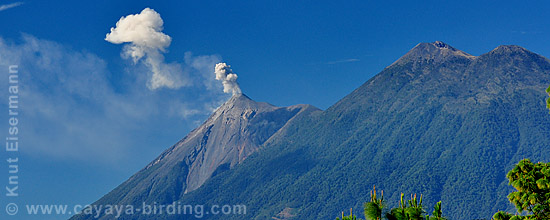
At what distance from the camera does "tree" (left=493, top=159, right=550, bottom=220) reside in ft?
141

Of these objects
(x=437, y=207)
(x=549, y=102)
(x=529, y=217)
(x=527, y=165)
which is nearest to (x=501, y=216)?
(x=529, y=217)

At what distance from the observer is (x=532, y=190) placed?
4406cm

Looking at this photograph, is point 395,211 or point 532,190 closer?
point 395,211

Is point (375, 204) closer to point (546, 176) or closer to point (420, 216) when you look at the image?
point (420, 216)

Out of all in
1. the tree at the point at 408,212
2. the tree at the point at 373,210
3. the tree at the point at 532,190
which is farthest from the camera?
the tree at the point at 532,190

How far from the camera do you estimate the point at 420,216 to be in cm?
2992

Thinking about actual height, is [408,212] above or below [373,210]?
below

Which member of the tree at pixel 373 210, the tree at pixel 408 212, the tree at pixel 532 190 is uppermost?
the tree at pixel 532 190

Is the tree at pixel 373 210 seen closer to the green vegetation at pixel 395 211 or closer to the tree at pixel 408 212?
the green vegetation at pixel 395 211

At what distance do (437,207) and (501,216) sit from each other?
44.5 feet

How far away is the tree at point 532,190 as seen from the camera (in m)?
42.9

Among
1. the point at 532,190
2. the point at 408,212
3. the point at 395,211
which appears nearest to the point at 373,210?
the point at 395,211

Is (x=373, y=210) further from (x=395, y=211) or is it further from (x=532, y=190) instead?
(x=532, y=190)

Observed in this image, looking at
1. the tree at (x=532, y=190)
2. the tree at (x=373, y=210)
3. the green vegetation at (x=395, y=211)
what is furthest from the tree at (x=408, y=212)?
the tree at (x=532, y=190)
